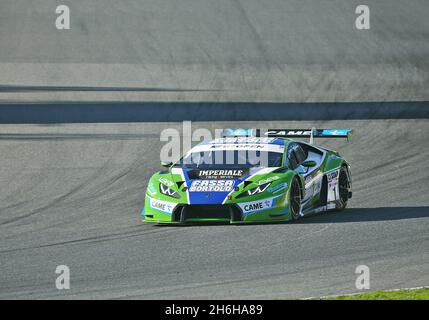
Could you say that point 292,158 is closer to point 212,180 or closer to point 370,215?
point 370,215

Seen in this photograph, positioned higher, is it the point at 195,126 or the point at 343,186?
the point at 195,126

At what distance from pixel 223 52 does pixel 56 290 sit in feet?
67.2

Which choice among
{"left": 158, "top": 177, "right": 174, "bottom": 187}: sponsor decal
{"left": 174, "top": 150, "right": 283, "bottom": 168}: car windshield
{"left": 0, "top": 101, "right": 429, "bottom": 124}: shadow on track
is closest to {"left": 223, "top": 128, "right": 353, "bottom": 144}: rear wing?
{"left": 174, "top": 150, "right": 283, "bottom": 168}: car windshield

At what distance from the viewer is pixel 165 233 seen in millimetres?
13398

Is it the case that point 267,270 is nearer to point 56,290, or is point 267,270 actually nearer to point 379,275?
point 379,275

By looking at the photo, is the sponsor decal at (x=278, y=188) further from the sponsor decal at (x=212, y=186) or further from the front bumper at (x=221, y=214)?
the sponsor decal at (x=212, y=186)

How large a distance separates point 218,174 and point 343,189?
2385mm

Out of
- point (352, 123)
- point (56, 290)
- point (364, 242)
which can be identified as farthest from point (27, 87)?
point (56, 290)

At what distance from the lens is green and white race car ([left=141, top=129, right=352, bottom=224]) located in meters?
13.6

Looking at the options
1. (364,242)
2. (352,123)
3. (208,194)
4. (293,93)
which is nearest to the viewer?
(364,242)

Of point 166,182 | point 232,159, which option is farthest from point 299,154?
point 166,182

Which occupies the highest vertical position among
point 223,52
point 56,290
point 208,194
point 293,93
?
point 223,52

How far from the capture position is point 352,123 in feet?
74.2

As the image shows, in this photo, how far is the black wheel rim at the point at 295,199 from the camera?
13984 millimetres
